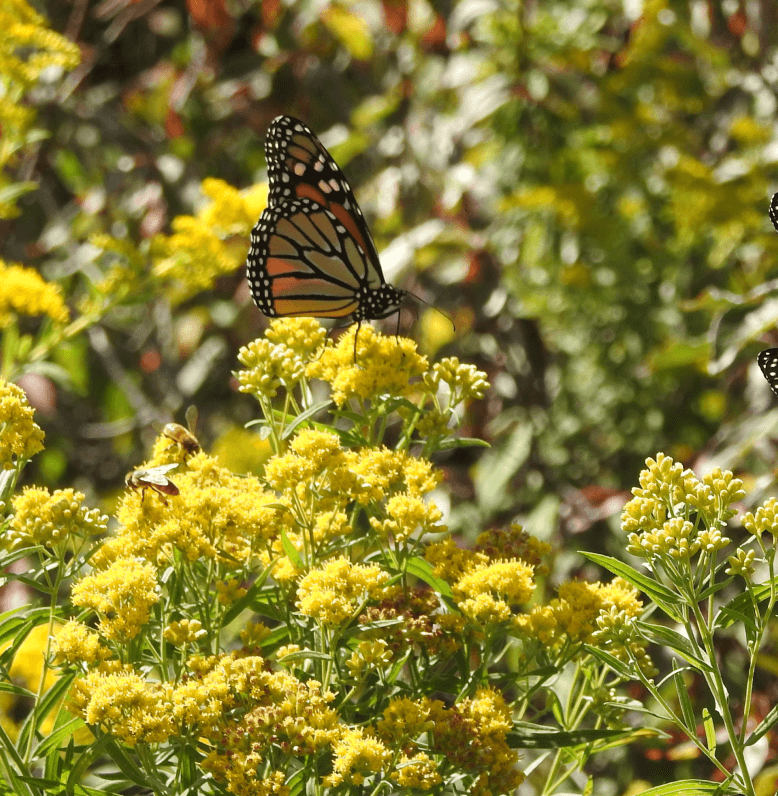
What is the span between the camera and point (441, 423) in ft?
6.43

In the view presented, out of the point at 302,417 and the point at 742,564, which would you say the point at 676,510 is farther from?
the point at 302,417

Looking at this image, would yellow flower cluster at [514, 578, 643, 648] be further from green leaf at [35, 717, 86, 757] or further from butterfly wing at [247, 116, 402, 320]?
butterfly wing at [247, 116, 402, 320]

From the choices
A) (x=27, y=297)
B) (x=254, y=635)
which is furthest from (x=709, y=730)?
(x=27, y=297)

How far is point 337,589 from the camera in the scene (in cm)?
161

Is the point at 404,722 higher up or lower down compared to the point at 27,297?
lower down

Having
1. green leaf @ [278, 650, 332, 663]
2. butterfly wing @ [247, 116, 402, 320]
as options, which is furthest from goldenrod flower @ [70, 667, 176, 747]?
butterfly wing @ [247, 116, 402, 320]

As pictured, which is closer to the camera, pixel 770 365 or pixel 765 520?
pixel 765 520

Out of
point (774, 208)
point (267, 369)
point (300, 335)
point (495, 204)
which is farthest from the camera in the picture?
point (495, 204)

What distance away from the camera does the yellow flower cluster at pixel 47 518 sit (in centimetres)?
169

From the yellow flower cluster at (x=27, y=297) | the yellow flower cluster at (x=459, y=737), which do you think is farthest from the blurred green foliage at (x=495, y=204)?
the yellow flower cluster at (x=459, y=737)

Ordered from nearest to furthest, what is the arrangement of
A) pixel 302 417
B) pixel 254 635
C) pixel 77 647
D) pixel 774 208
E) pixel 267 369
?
pixel 77 647 → pixel 254 635 → pixel 302 417 → pixel 267 369 → pixel 774 208

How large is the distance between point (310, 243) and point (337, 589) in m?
1.75

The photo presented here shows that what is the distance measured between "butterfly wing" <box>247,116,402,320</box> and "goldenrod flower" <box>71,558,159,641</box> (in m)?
1.30

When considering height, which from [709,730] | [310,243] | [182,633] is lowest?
[709,730]
